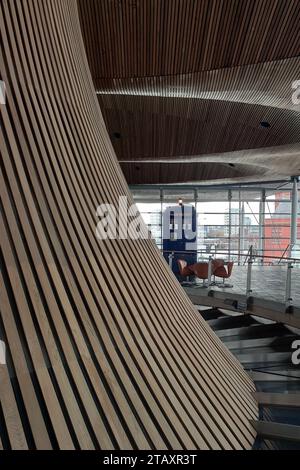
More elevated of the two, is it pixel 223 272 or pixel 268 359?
pixel 223 272

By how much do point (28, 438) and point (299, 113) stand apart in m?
8.89

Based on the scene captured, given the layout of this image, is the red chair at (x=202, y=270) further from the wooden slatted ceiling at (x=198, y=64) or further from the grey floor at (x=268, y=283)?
the wooden slatted ceiling at (x=198, y=64)

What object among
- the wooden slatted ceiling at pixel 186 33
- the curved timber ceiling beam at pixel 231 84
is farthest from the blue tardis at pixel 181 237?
the wooden slatted ceiling at pixel 186 33

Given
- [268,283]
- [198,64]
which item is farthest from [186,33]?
[268,283]

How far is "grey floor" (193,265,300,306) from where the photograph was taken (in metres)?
7.14

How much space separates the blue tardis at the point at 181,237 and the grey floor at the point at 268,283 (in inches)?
47.4

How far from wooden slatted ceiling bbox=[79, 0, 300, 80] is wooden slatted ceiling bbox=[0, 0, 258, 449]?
3.43 m

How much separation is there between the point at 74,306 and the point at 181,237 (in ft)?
32.7

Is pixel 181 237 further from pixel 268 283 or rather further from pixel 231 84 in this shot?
pixel 231 84

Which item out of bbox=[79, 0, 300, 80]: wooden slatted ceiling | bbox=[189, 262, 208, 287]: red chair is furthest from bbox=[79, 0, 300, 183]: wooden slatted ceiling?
bbox=[189, 262, 208, 287]: red chair

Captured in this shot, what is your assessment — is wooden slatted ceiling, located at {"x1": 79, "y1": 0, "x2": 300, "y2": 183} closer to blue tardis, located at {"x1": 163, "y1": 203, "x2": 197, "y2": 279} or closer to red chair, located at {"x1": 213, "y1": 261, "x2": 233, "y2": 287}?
blue tardis, located at {"x1": 163, "y1": 203, "x2": 197, "y2": 279}

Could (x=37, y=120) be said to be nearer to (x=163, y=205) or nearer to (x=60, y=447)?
(x=60, y=447)

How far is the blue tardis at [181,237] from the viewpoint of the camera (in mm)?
10359

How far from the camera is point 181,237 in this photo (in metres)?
12.0
